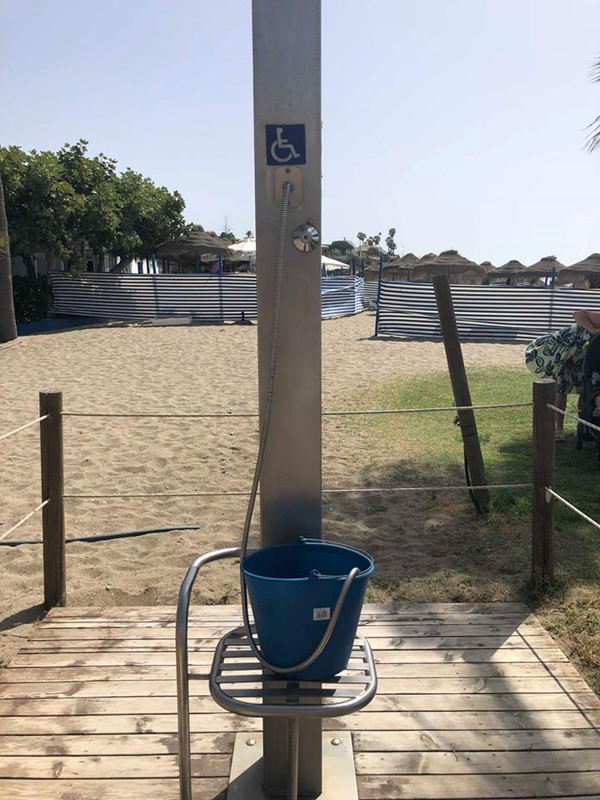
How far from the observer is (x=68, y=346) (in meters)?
14.2

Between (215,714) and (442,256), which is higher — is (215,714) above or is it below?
below

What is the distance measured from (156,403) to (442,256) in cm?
2473

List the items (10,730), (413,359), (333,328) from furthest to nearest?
(333,328) < (413,359) < (10,730)

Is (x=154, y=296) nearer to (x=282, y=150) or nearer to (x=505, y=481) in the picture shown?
(x=505, y=481)

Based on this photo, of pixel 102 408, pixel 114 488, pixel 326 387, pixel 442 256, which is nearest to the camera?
pixel 114 488

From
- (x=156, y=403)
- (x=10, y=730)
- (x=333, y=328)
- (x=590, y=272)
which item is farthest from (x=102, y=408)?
(x=590, y=272)

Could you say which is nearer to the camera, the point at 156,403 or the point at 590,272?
the point at 156,403

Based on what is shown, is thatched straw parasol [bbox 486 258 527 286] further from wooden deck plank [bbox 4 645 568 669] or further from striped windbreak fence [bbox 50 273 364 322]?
wooden deck plank [bbox 4 645 568 669]

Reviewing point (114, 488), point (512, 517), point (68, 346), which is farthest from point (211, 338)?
point (512, 517)

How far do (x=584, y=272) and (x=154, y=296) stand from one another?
1742cm

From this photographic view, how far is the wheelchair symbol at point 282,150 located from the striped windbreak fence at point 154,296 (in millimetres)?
17028

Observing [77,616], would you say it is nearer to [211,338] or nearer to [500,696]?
[500,696]

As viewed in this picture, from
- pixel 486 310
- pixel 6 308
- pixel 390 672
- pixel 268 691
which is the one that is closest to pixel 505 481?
pixel 390 672

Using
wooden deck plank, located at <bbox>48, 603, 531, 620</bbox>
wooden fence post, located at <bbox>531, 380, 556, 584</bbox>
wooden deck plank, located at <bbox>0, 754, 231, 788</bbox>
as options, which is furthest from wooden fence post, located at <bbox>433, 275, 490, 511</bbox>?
wooden deck plank, located at <bbox>0, 754, 231, 788</bbox>
